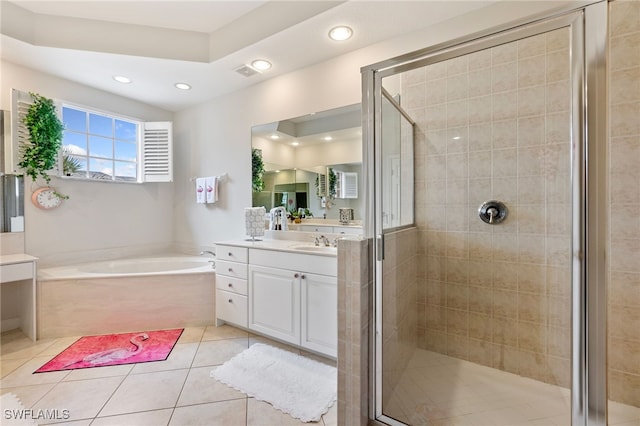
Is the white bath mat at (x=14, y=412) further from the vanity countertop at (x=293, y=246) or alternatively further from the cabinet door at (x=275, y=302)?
the vanity countertop at (x=293, y=246)


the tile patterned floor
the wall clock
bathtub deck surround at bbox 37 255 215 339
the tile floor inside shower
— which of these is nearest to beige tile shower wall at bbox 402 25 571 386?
the tile floor inside shower

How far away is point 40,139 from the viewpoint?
2607 mm

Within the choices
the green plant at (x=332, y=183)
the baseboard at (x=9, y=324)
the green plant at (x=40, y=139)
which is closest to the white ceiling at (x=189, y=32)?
the green plant at (x=40, y=139)

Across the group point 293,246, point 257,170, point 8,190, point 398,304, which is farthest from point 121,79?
point 398,304

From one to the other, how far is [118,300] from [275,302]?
1491 millimetres

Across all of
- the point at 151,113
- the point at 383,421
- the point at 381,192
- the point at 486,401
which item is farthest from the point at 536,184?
the point at 151,113

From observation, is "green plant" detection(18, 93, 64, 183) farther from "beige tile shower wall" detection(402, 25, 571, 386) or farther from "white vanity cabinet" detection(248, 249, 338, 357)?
"beige tile shower wall" detection(402, 25, 571, 386)

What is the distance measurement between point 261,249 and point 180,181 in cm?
205

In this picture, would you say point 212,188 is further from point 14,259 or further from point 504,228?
point 504,228

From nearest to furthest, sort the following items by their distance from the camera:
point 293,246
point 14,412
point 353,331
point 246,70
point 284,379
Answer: point 353,331, point 14,412, point 284,379, point 293,246, point 246,70

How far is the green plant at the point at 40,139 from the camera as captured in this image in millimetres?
2548

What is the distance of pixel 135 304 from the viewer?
2.61 m

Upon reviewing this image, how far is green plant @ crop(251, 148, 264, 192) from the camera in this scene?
300 centimetres

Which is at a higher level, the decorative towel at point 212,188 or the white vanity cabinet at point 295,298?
the decorative towel at point 212,188
